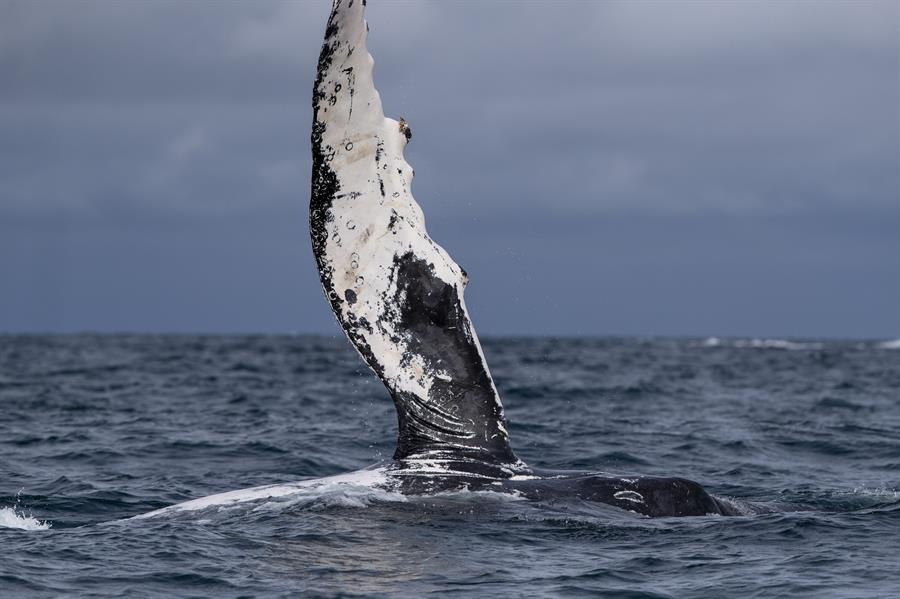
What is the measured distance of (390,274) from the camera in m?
7.16

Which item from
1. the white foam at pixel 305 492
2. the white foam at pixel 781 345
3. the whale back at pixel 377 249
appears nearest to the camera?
the whale back at pixel 377 249

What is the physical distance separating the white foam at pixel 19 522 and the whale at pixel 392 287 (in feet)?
3.61

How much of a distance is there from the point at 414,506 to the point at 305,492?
68cm

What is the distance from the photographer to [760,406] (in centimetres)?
2038

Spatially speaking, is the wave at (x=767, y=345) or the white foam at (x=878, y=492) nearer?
the white foam at (x=878, y=492)

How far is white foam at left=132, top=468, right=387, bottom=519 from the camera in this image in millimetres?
7496

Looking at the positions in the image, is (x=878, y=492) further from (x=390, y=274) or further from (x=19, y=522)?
(x=19, y=522)

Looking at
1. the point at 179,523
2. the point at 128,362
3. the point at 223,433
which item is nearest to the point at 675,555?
the point at 179,523

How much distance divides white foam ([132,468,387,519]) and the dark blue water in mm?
31

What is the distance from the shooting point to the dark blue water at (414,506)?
648 cm

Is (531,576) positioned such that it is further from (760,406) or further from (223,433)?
(760,406)

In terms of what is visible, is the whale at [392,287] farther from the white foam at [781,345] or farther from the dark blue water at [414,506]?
the white foam at [781,345]

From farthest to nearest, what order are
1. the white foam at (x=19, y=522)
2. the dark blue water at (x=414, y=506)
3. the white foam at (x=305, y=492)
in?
the white foam at (x=19, y=522)
the white foam at (x=305, y=492)
the dark blue water at (x=414, y=506)

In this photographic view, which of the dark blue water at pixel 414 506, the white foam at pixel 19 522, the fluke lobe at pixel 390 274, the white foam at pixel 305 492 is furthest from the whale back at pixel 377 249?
the white foam at pixel 19 522
